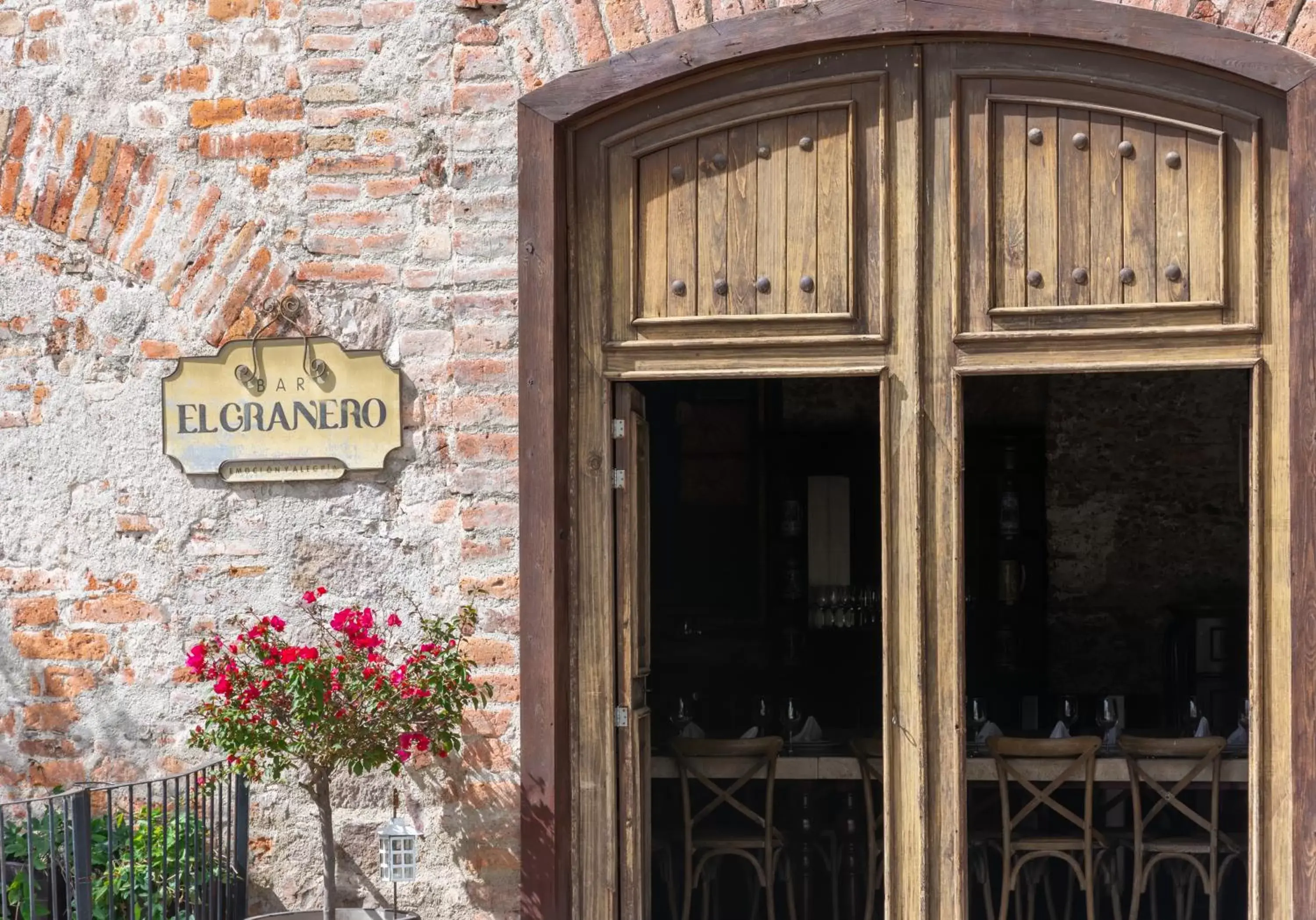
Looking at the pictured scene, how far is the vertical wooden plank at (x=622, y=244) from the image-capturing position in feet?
15.4

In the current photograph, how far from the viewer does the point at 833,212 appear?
180 inches

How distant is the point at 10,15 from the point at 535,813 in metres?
3.17

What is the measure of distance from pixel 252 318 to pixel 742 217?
63.5 inches

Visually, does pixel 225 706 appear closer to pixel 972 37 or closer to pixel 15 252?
pixel 15 252

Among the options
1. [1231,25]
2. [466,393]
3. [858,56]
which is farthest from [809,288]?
[1231,25]

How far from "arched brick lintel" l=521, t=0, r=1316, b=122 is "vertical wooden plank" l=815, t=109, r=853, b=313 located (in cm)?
26

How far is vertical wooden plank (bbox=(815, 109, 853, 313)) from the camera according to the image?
457cm

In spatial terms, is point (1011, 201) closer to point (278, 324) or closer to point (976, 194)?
point (976, 194)

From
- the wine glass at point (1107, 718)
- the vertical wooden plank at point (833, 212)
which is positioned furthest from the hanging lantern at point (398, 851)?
the wine glass at point (1107, 718)

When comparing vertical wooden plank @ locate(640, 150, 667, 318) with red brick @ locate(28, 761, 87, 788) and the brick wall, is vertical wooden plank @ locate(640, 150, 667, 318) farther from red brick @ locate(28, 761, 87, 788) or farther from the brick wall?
red brick @ locate(28, 761, 87, 788)

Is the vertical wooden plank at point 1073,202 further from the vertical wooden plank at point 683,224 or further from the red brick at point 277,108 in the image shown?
the red brick at point 277,108

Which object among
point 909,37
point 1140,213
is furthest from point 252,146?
point 1140,213

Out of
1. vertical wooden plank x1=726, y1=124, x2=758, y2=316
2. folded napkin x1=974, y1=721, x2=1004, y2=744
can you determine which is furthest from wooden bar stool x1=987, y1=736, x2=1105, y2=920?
vertical wooden plank x1=726, y1=124, x2=758, y2=316

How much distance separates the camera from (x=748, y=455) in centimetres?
1026
